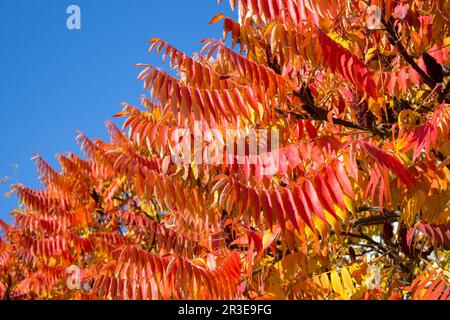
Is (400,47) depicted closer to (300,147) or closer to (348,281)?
(300,147)

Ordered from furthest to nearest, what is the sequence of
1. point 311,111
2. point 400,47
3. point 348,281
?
point 311,111 < point 348,281 < point 400,47

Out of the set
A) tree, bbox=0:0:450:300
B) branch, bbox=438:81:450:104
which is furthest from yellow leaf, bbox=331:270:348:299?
branch, bbox=438:81:450:104

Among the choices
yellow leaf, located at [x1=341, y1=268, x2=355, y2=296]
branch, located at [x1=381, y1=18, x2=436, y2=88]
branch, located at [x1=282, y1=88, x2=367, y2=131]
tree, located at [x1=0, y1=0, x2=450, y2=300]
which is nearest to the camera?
tree, located at [x1=0, y1=0, x2=450, y2=300]

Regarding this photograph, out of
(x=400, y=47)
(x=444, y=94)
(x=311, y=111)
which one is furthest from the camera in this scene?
(x=311, y=111)

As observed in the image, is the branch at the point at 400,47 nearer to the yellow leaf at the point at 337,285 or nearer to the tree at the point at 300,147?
the tree at the point at 300,147

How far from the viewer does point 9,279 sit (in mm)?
13438

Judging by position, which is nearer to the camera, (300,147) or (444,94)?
(300,147)

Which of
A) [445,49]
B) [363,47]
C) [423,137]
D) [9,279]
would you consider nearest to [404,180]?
[423,137]

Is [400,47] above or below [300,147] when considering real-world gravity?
above

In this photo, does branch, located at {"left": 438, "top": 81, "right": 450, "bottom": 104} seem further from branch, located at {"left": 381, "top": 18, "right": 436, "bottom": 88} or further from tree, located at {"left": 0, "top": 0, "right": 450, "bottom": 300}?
branch, located at {"left": 381, "top": 18, "right": 436, "bottom": 88}

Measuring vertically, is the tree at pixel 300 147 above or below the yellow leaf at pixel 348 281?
above

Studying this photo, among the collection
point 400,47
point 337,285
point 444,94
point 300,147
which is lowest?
point 337,285

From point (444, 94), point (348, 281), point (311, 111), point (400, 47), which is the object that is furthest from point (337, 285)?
point (400, 47)

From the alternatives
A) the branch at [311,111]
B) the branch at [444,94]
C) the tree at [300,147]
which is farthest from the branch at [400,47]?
the branch at [311,111]
